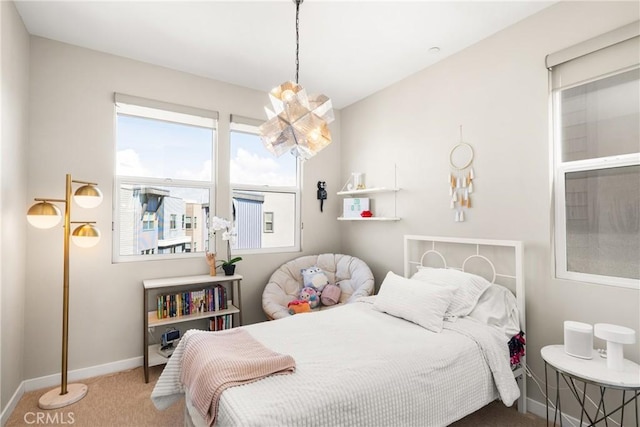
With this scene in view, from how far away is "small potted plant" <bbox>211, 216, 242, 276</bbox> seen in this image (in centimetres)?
322

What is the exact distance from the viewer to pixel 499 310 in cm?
225

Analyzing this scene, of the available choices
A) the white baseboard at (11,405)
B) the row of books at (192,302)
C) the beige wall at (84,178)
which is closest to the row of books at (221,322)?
the row of books at (192,302)

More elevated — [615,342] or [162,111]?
[162,111]

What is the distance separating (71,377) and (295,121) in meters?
2.85

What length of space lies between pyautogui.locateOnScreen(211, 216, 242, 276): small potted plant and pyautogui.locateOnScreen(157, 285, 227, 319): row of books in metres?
0.20

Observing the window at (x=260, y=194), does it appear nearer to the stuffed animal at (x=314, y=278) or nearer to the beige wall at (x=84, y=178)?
the stuffed animal at (x=314, y=278)

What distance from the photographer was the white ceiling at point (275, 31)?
2.24 m

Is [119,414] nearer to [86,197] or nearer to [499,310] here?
[86,197]

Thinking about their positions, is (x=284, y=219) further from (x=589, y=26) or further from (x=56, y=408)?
(x=589, y=26)

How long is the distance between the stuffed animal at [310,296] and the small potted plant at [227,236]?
2.53 ft

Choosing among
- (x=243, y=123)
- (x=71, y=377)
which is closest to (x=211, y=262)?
(x=71, y=377)

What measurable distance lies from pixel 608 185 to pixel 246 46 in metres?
2.85

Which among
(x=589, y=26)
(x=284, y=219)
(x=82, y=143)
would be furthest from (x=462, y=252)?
(x=82, y=143)

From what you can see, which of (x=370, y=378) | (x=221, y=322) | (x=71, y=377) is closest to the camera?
(x=370, y=378)
